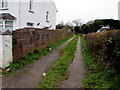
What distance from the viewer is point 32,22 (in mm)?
18125

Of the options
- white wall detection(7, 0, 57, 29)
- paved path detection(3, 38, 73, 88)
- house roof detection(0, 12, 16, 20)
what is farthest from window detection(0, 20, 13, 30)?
paved path detection(3, 38, 73, 88)

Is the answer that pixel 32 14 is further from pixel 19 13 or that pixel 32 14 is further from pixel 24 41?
pixel 24 41

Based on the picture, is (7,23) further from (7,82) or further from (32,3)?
(7,82)

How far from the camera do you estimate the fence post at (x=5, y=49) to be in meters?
6.03

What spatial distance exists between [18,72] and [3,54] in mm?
1036

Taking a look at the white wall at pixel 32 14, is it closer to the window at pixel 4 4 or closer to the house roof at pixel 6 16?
the house roof at pixel 6 16

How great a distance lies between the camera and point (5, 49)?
20.1ft

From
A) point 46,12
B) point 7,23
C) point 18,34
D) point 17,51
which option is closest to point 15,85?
point 17,51

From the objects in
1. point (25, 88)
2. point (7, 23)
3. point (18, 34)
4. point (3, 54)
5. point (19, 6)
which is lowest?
point (25, 88)

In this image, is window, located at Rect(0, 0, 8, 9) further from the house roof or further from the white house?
the house roof

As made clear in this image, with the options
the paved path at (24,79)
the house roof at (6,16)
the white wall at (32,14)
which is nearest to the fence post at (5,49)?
the paved path at (24,79)

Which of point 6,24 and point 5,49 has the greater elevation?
point 6,24

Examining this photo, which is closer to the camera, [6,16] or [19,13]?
[6,16]

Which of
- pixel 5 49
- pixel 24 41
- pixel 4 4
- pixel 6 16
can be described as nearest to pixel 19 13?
pixel 6 16
